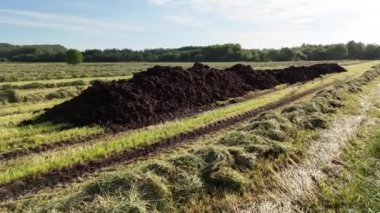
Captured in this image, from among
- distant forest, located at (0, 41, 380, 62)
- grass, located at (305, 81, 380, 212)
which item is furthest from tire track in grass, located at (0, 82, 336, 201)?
distant forest, located at (0, 41, 380, 62)

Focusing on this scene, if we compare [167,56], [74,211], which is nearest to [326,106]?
[74,211]

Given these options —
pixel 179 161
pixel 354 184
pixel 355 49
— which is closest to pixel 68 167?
pixel 179 161

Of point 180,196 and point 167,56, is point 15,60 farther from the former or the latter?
point 180,196

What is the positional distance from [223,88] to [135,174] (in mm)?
18209

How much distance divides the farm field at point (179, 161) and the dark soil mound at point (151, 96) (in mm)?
893

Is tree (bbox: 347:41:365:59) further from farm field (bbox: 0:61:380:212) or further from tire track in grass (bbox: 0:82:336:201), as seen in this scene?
tire track in grass (bbox: 0:82:336:201)

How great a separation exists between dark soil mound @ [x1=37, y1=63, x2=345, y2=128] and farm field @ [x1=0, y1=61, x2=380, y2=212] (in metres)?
0.89

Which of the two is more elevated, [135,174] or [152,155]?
[135,174]

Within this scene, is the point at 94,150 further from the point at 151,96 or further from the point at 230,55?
the point at 230,55

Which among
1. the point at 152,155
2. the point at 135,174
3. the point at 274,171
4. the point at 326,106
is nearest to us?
the point at 135,174

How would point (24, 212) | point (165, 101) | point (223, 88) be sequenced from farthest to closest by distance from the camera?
point (223, 88), point (165, 101), point (24, 212)

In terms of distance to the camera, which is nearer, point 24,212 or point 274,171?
point 24,212

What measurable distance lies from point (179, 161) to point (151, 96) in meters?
11.0

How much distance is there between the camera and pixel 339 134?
1273 centimetres
